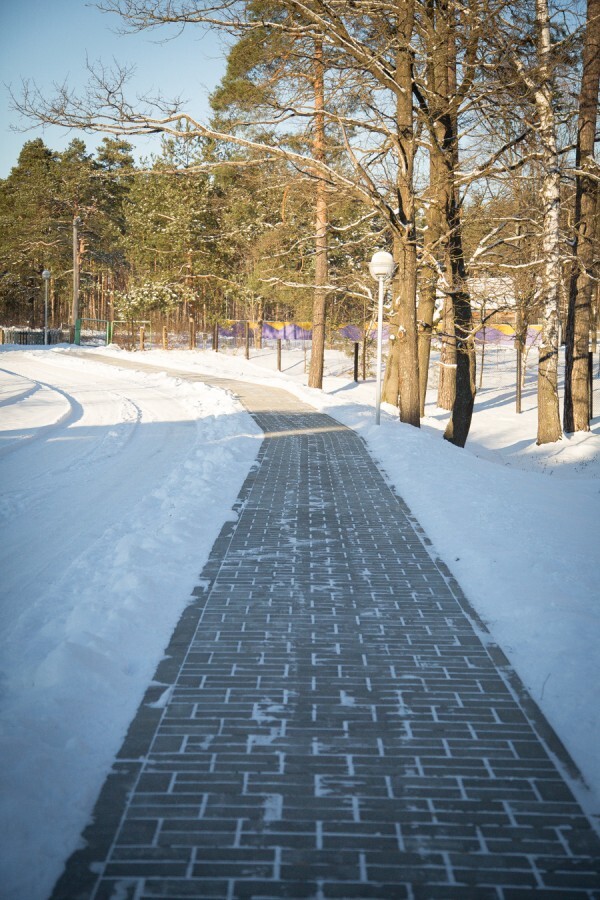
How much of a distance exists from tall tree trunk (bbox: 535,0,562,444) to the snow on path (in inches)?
292

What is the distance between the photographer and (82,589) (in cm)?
540

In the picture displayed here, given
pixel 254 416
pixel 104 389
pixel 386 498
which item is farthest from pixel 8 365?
pixel 386 498

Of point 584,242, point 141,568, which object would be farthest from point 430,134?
point 141,568

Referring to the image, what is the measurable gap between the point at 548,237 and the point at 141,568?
1317cm

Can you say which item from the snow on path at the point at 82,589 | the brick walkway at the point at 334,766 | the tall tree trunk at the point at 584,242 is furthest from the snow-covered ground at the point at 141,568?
the tall tree trunk at the point at 584,242

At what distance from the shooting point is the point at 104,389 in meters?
23.3

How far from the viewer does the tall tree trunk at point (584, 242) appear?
1573cm

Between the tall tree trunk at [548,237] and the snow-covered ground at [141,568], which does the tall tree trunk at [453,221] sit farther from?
the snow-covered ground at [141,568]

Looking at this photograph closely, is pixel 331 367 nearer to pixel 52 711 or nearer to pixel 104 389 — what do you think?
pixel 104 389

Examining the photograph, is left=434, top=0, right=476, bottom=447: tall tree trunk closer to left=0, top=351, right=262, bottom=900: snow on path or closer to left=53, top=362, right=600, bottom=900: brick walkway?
left=0, top=351, right=262, bottom=900: snow on path

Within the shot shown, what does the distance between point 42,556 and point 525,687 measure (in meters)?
4.69

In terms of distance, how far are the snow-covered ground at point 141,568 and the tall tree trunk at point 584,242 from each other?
8.33 feet

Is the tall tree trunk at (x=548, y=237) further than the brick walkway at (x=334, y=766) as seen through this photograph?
Yes

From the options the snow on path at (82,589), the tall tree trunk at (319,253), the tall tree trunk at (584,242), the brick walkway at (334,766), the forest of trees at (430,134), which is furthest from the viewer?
the tall tree trunk at (319,253)
